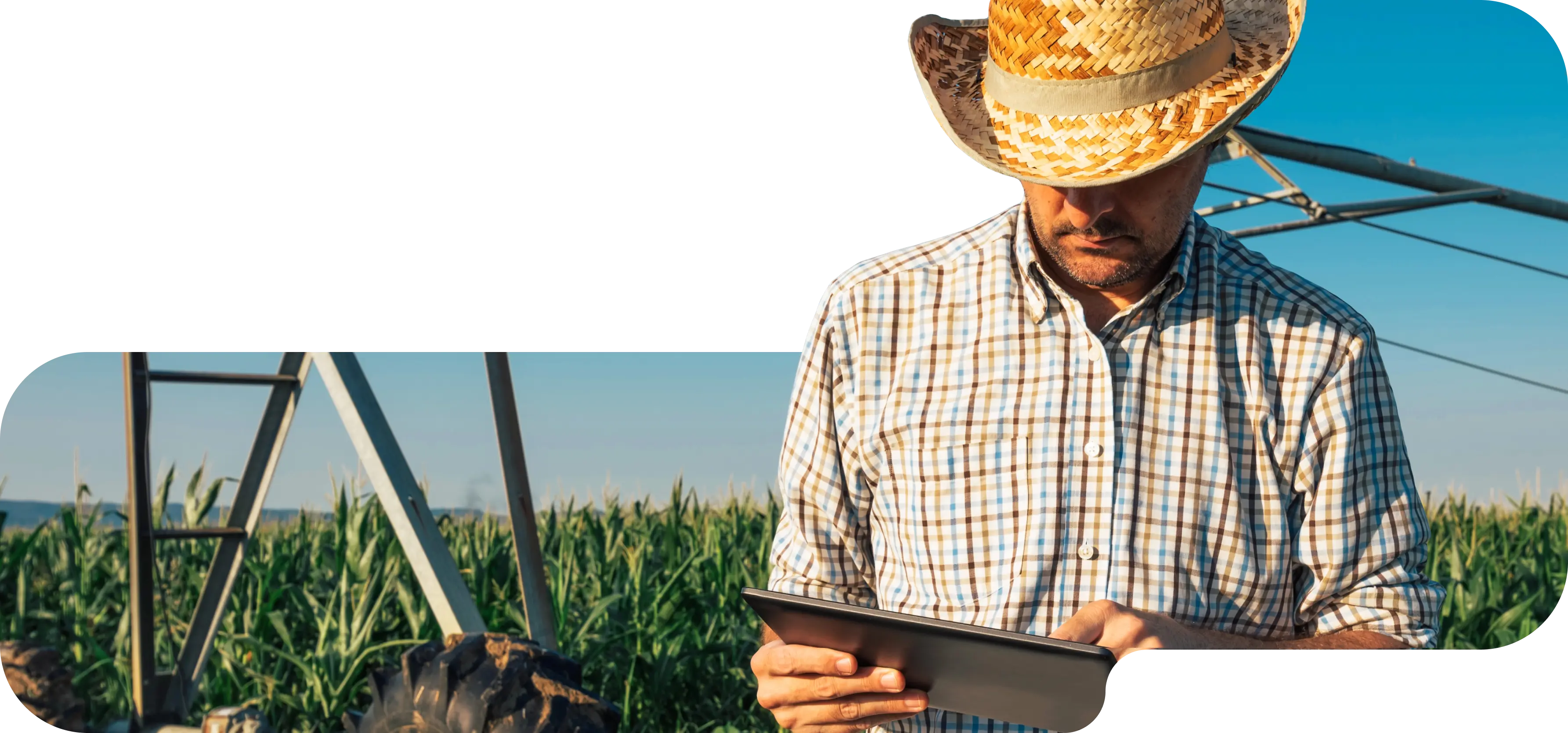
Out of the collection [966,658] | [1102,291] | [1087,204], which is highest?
[1087,204]

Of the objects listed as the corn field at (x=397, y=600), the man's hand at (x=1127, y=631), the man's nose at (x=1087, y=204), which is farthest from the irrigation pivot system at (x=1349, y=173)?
the man's hand at (x=1127, y=631)

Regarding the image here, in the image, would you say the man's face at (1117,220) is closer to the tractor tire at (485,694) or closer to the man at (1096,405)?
the man at (1096,405)

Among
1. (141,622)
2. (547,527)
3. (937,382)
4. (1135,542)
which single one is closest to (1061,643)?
(1135,542)

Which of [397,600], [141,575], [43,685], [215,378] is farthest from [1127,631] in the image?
[43,685]

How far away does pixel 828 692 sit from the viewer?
5.74 feet

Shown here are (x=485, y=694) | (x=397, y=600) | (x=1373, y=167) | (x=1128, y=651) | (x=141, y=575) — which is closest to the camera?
(x=1128, y=651)

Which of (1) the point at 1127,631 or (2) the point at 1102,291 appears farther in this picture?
(2) the point at 1102,291

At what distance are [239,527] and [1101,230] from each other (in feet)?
10.7

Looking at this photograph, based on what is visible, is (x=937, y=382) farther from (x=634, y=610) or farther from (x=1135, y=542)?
(x=634, y=610)

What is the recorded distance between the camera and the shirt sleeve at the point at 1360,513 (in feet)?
6.35

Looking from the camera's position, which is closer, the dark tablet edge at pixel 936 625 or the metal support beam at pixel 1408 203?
the dark tablet edge at pixel 936 625

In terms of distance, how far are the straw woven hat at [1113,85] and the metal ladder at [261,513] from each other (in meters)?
2.37

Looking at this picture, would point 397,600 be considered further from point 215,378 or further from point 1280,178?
point 1280,178

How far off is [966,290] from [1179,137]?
0.49 m
